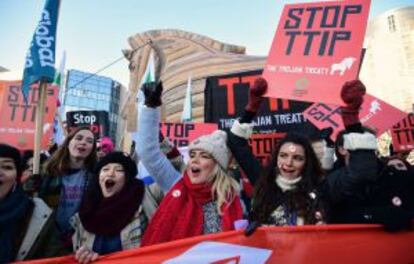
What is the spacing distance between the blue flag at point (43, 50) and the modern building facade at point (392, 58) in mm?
28166

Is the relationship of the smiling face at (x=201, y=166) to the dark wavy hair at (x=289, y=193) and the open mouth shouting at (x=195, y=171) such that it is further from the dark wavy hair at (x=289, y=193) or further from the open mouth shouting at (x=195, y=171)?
the dark wavy hair at (x=289, y=193)

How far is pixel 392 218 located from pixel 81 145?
2320 millimetres

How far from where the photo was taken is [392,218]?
2.28 m

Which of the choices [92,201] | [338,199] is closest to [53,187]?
[92,201]

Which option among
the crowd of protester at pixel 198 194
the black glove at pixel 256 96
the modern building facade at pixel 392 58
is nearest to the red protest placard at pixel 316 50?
the black glove at pixel 256 96

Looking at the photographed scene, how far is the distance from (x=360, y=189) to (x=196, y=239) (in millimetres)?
941

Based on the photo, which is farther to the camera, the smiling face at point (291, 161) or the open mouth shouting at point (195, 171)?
the open mouth shouting at point (195, 171)

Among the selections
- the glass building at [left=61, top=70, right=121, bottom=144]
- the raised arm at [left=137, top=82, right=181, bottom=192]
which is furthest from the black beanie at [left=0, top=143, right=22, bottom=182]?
the glass building at [left=61, top=70, right=121, bottom=144]

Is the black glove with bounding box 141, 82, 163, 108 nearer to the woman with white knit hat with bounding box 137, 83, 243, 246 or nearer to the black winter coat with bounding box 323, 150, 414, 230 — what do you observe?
the woman with white knit hat with bounding box 137, 83, 243, 246

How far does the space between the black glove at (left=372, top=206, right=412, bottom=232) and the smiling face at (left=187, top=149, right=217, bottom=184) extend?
104 centimetres

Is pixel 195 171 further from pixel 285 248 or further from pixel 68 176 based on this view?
pixel 68 176

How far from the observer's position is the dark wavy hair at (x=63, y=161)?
10.3 feet

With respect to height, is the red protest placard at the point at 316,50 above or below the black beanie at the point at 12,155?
above

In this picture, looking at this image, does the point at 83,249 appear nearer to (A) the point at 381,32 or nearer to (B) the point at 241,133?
(B) the point at 241,133
